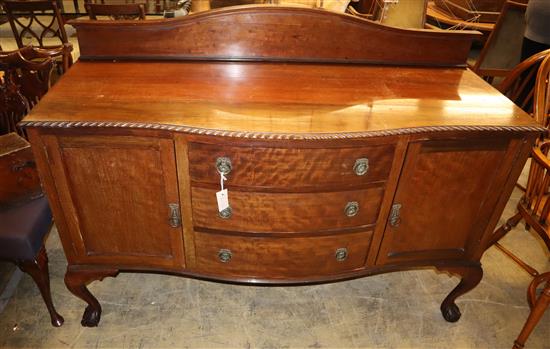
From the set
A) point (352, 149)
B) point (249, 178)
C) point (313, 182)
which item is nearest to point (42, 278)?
point (249, 178)

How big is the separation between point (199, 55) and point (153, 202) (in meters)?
0.63

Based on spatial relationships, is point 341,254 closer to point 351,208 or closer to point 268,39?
point 351,208

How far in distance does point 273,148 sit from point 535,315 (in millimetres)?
1314

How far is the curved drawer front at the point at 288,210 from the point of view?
1.27 meters

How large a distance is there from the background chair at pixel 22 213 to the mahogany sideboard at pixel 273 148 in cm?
17

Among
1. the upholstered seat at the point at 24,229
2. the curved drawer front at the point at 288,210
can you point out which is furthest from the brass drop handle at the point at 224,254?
the upholstered seat at the point at 24,229

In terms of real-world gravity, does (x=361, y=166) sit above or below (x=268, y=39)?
below

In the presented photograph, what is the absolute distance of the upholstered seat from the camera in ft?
4.62

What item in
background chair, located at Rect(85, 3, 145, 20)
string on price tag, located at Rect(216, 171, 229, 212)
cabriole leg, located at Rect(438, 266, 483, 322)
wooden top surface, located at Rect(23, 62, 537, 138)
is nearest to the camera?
wooden top surface, located at Rect(23, 62, 537, 138)

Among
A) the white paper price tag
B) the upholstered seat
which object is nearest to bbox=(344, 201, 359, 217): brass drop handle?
the white paper price tag

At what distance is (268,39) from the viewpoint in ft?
5.04

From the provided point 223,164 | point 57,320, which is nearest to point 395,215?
point 223,164

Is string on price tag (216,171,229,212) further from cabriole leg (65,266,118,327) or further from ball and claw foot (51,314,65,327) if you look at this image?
ball and claw foot (51,314,65,327)

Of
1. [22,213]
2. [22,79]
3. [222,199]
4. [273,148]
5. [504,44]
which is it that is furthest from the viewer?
[504,44]
